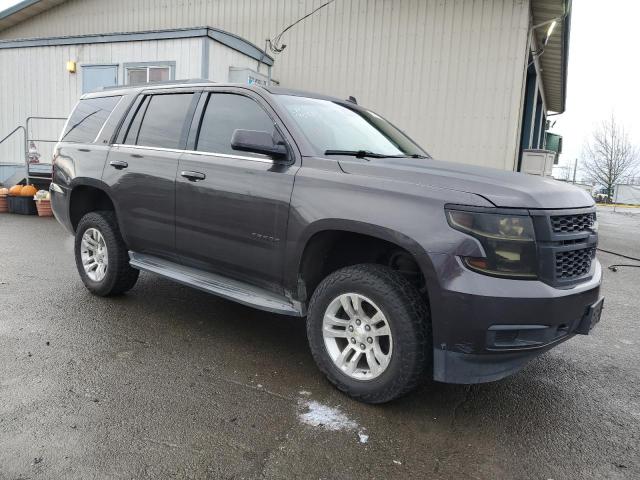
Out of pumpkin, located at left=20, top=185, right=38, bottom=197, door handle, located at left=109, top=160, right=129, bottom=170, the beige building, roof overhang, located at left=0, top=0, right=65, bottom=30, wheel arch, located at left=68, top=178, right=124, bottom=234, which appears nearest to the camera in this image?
door handle, located at left=109, top=160, right=129, bottom=170

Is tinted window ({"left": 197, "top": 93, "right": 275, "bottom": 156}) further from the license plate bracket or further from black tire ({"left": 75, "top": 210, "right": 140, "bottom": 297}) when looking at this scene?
the license plate bracket

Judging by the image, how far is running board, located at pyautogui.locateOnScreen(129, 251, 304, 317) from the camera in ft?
11.5

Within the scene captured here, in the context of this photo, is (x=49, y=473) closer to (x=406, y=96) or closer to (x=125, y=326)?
(x=125, y=326)

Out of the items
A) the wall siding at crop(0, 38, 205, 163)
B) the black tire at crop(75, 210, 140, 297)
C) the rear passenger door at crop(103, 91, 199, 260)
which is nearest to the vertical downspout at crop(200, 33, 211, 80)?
the wall siding at crop(0, 38, 205, 163)

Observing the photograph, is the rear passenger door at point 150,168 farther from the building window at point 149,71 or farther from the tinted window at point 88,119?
the building window at point 149,71

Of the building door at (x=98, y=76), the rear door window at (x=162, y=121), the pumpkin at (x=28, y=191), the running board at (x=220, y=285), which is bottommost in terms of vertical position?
the pumpkin at (x=28, y=191)

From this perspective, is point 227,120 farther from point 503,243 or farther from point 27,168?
point 27,168

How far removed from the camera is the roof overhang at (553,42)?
11.4 metres

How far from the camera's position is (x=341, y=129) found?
12.8 feet

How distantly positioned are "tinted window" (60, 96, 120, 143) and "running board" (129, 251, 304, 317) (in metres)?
1.32

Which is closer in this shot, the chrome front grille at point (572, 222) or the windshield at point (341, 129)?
the chrome front grille at point (572, 222)

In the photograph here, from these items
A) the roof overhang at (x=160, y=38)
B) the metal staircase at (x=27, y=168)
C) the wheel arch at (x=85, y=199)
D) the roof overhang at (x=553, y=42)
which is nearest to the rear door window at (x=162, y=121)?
the wheel arch at (x=85, y=199)

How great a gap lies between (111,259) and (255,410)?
2.42 meters

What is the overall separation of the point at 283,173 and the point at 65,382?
186 cm
